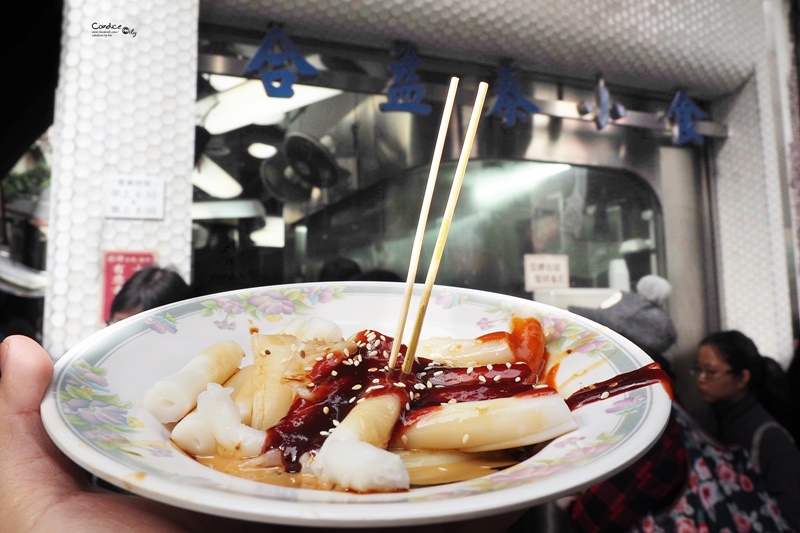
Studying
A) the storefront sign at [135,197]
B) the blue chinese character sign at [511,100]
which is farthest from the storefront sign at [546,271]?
the storefront sign at [135,197]

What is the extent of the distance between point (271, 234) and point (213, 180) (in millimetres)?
164

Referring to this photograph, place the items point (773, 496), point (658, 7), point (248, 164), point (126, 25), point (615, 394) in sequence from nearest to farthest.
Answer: point (615, 394) → point (126, 25) → point (248, 164) → point (773, 496) → point (658, 7)

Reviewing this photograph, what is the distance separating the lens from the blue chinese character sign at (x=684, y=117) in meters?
1.53

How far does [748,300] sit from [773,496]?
2.13ft

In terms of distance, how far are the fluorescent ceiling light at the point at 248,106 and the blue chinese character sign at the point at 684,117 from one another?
3.47 ft

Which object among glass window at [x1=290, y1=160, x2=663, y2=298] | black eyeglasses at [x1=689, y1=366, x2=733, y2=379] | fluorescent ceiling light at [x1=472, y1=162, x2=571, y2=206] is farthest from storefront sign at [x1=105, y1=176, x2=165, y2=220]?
black eyeglasses at [x1=689, y1=366, x2=733, y2=379]

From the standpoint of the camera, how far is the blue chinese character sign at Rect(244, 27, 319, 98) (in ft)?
3.70

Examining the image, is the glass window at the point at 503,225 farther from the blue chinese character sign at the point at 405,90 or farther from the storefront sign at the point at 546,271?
the blue chinese character sign at the point at 405,90

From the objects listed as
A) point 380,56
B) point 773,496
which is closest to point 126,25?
point 380,56

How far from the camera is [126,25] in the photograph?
0.85 meters

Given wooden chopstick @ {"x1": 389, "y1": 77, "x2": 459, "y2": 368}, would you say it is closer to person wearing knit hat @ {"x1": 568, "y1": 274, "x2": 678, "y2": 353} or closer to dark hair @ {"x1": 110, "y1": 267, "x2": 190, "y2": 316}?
dark hair @ {"x1": 110, "y1": 267, "x2": 190, "y2": 316}

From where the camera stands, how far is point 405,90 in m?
1.25

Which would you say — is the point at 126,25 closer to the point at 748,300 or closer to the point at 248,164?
the point at 248,164

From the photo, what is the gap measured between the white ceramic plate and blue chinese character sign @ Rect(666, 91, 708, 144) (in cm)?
117
